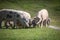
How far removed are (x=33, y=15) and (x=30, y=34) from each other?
Answer: 0.78ft

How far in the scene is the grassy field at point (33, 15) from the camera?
2.15 m

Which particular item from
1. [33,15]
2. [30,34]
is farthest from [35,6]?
[30,34]

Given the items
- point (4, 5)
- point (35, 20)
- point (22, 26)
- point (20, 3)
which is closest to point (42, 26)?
point (35, 20)

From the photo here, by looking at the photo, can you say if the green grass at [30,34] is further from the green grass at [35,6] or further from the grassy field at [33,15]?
the green grass at [35,6]

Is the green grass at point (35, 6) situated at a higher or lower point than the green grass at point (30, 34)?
higher

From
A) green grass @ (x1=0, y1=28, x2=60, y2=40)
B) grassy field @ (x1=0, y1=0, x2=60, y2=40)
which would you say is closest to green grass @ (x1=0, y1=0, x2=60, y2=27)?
grassy field @ (x1=0, y1=0, x2=60, y2=40)

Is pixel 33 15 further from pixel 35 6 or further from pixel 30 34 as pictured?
pixel 30 34

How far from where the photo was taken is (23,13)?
2188mm

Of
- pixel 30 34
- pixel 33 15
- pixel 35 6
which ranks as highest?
pixel 35 6

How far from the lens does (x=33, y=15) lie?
219cm

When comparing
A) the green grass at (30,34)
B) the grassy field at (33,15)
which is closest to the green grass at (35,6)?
the grassy field at (33,15)

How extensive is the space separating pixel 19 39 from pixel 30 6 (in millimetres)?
438

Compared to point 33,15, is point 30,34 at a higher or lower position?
lower

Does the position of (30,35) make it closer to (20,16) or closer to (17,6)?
(20,16)
